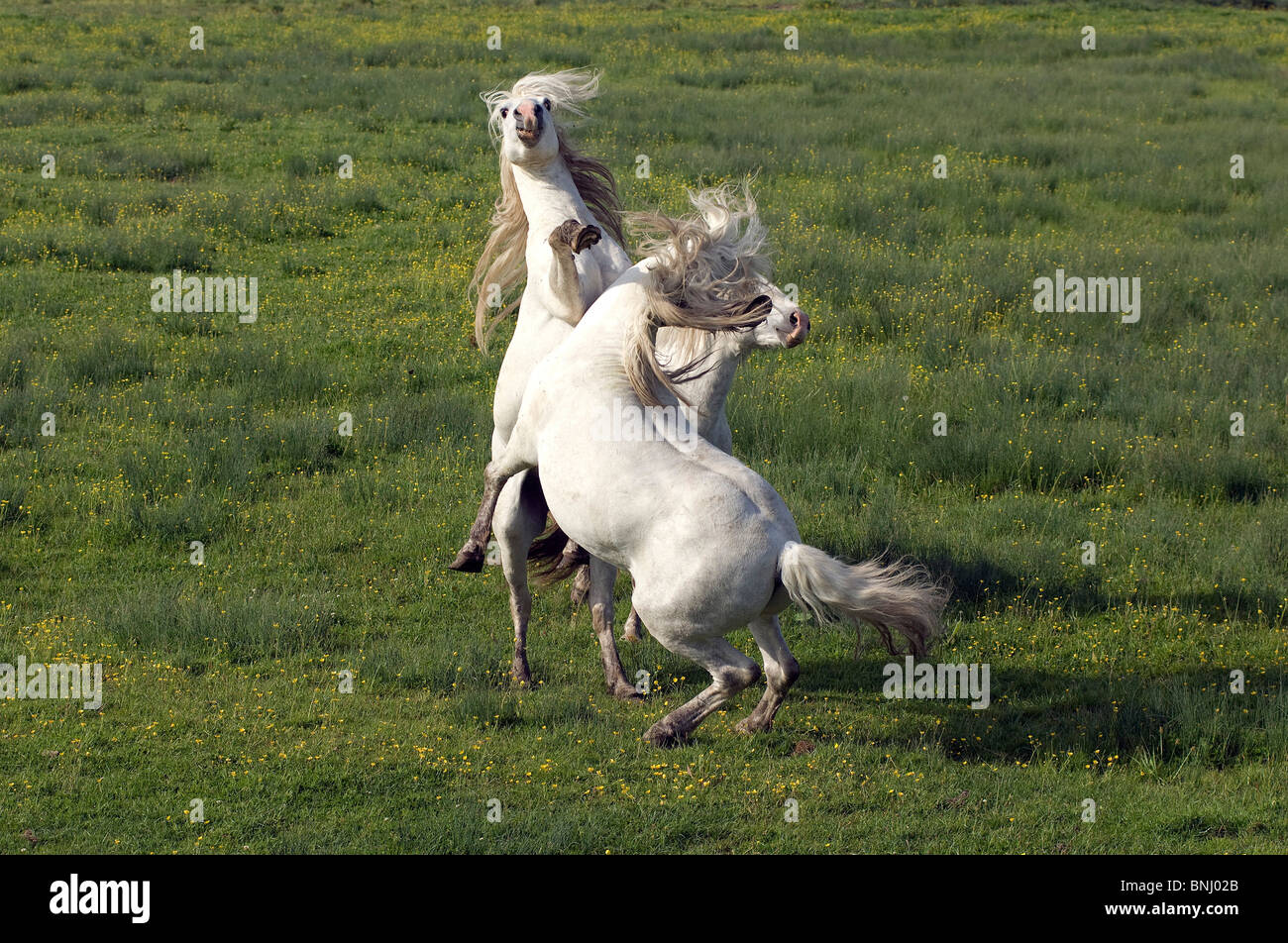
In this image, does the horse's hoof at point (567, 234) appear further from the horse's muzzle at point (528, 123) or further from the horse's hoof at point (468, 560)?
the horse's hoof at point (468, 560)

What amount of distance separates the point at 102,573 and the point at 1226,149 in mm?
16920

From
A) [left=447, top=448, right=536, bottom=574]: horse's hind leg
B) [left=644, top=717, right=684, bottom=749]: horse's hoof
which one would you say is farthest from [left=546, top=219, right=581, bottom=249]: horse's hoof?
[left=644, top=717, right=684, bottom=749]: horse's hoof

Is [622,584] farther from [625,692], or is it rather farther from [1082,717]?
[1082,717]

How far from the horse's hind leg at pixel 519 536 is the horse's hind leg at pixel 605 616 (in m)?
0.36

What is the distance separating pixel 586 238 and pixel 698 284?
505mm

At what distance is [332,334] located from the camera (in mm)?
12078

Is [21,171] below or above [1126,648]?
above

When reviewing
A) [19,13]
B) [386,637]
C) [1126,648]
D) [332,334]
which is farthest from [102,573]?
[19,13]

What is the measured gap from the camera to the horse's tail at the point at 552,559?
736 centimetres

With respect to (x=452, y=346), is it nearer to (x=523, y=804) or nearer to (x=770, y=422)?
(x=770, y=422)

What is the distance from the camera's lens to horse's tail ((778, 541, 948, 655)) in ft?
17.1

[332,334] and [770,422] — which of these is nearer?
[770,422]

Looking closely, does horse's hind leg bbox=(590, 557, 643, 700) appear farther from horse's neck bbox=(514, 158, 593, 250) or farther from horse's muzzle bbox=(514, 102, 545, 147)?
horse's muzzle bbox=(514, 102, 545, 147)

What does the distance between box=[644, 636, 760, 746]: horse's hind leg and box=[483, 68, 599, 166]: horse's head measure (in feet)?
8.94
